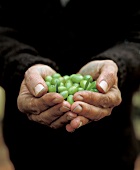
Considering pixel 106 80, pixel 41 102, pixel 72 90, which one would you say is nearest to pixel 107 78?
pixel 106 80

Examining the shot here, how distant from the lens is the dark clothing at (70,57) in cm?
111

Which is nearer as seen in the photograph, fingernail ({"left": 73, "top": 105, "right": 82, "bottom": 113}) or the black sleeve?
fingernail ({"left": 73, "top": 105, "right": 82, "bottom": 113})

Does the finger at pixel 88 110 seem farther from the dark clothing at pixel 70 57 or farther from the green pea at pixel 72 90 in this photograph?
the dark clothing at pixel 70 57

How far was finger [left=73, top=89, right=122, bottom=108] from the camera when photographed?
2.77 ft

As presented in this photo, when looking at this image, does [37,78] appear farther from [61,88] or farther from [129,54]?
[129,54]

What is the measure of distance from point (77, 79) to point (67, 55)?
246mm

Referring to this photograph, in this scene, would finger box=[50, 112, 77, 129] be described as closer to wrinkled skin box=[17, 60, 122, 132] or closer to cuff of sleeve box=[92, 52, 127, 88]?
wrinkled skin box=[17, 60, 122, 132]

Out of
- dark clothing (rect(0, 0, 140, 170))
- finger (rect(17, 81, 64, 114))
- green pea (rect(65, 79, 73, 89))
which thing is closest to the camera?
finger (rect(17, 81, 64, 114))

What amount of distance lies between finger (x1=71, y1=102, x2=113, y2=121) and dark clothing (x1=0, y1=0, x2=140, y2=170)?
0.73 ft

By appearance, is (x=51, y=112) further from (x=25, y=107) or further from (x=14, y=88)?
(x=14, y=88)

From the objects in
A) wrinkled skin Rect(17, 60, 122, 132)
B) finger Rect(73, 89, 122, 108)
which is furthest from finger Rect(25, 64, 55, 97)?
finger Rect(73, 89, 122, 108)

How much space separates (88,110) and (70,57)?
375mm

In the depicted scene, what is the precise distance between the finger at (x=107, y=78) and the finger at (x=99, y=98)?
0.07ft

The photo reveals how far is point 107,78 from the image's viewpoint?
0.90 m
